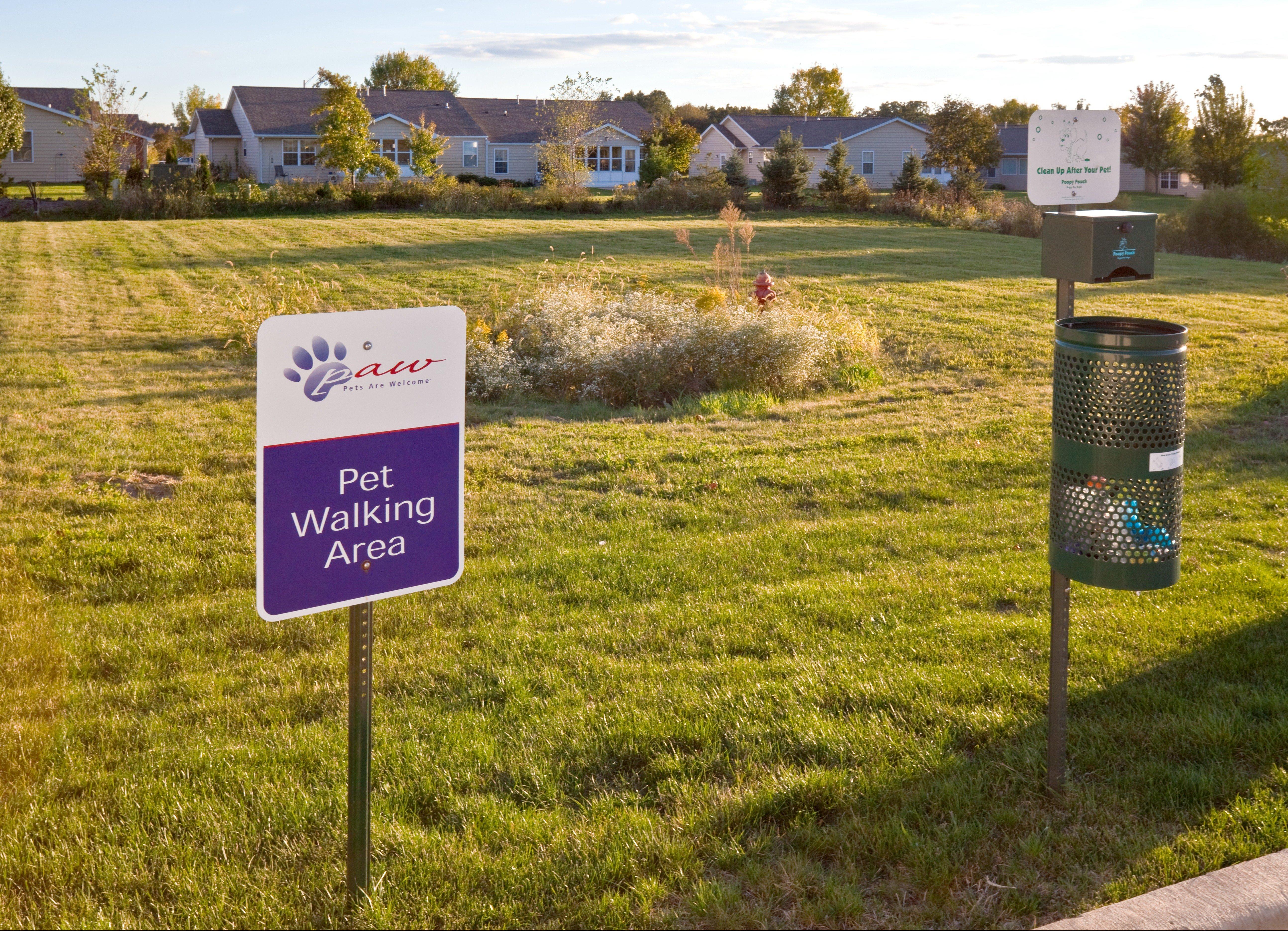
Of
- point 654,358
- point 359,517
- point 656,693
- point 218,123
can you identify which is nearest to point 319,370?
point 359,517

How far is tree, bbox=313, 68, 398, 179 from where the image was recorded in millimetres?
39094

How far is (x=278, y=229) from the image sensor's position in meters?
27.7

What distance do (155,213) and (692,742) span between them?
33492 mm

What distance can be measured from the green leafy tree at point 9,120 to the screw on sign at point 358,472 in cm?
4617

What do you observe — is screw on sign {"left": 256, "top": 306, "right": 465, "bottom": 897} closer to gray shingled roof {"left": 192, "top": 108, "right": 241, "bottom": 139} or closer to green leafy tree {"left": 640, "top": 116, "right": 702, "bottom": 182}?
green leafy tree {"left": 640, "top": 116, "right": 702, "bottom": 182}

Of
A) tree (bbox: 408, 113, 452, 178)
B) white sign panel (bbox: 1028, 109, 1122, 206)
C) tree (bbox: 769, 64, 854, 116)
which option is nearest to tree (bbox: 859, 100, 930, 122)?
tree (bbox: 769, 64, 854, 116)

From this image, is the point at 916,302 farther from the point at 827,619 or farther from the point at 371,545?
the point at 371,545

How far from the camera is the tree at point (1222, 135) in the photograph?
169ft

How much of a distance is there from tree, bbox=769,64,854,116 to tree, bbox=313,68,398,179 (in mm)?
53206

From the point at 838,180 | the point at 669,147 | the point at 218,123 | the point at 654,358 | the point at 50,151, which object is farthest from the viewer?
the point at 218,123

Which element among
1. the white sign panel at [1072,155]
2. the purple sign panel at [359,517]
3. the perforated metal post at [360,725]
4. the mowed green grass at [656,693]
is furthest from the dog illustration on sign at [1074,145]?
the perforated metal post at [360,725]

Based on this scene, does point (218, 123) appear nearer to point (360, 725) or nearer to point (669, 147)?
point (669, 147)

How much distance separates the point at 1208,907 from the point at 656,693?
6.74 feet

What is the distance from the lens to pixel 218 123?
53.9 m
